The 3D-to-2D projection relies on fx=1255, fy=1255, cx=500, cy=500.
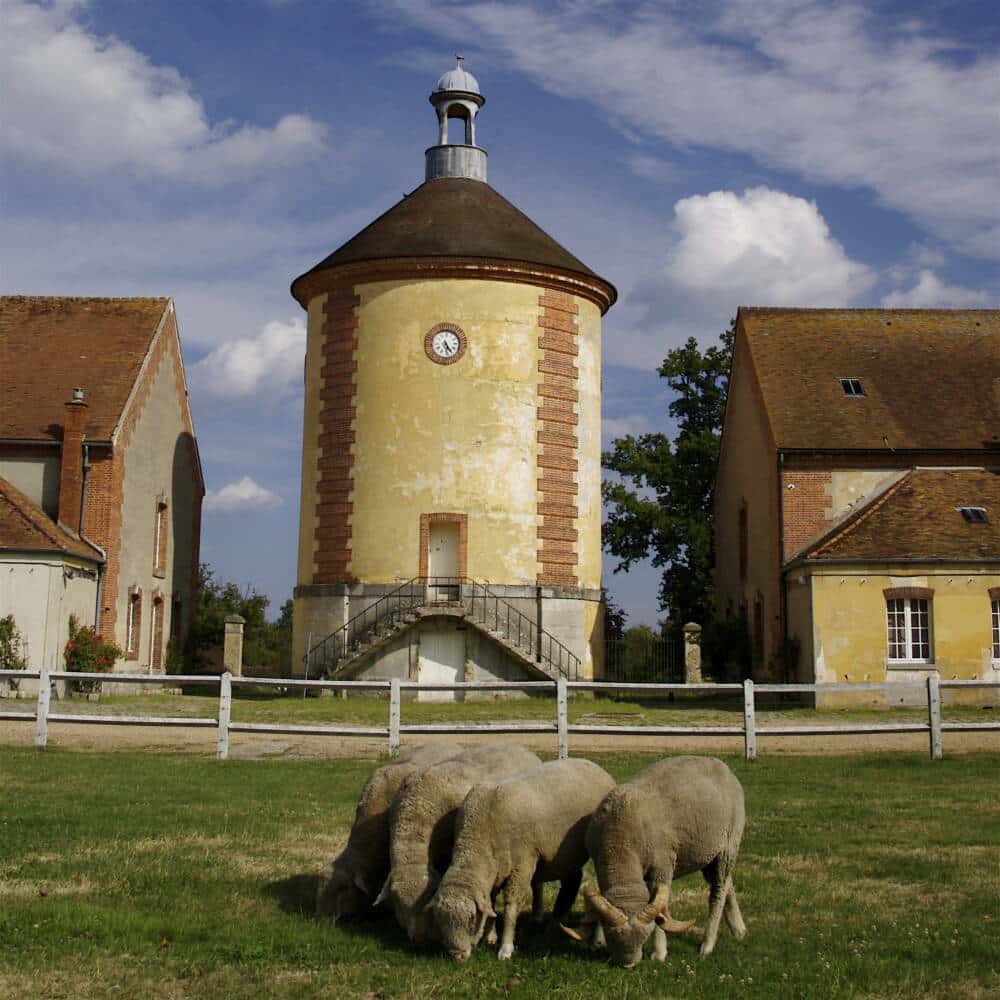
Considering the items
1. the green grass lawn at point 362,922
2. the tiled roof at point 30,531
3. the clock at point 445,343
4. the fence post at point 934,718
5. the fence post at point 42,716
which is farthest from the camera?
the clock at point 445,343

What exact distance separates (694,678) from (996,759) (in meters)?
14.5

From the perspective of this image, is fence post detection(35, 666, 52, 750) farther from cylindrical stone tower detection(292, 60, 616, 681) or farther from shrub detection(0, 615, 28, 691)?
cylindrical stone tower detection(292, 60, 616, 681)

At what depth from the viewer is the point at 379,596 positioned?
3162 centimetres

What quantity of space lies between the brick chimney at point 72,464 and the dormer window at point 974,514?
847 inches

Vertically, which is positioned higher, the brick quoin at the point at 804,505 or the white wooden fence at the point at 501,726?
the brick quoin at the point at 804,505

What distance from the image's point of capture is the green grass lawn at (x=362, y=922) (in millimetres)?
6750

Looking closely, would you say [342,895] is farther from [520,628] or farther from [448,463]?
[448,463]

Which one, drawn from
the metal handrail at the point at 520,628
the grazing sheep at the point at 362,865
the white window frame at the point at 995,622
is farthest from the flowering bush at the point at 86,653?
the grazing sheep at the point at 362,865

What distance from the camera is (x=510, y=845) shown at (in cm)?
731

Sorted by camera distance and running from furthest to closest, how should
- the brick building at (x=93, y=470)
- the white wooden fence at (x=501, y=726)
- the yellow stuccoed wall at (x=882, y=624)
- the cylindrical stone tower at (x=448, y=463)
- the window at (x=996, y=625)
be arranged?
1. the cylindrical stone tower at (x=448, y=463)
2. the brick building at (x=93, y=470)
3. the window at (x=996, y=625)
4. the yellow stuccoed wall at (x=882, y=624)
5. the white wooden fence at (x=501, y=726)

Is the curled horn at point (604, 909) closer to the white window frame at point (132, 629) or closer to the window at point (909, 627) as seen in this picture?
the window at point (909, 627)

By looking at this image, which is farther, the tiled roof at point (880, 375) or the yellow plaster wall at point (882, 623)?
the tiled roof at point (880, 375)

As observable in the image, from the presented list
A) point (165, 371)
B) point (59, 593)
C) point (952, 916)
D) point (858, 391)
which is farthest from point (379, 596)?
point (952, 916)

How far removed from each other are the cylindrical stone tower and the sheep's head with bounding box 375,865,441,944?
74.7 ft
